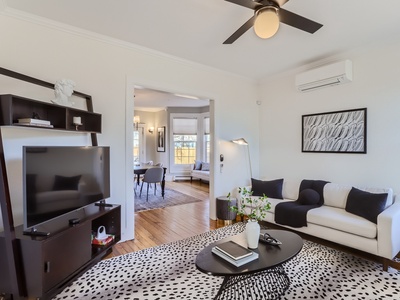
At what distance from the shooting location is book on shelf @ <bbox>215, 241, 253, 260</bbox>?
1842 millimetres

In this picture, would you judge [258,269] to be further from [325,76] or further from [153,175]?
[153,175]

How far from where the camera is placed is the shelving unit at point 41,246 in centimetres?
180

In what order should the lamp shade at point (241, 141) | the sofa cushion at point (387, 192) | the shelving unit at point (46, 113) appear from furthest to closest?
1. the lamp shade at point (241, 141)
2. the sofa cushion at point (387, 192)
3. the shelving unit at point (46, 113)

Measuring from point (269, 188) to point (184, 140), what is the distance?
17.0ft

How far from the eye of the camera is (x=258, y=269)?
5.68 ft

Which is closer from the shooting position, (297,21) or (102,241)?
(297,21)

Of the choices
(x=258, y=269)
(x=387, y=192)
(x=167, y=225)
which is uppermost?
(x=387, y=192)

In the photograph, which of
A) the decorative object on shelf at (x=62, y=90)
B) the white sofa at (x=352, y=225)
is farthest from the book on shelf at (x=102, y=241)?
the white sofa at (x=352, y=225)

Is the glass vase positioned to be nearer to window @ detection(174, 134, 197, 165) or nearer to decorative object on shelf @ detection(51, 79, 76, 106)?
decorative object on shelf @ detection(51, 79, 76, 106)

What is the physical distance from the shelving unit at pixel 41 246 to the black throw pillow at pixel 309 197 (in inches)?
110

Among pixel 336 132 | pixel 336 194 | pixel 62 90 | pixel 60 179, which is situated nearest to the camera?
pixel 60 179

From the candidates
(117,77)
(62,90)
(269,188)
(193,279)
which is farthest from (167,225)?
(62,90)

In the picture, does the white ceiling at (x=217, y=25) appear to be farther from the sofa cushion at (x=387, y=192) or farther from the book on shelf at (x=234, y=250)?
the book on shelf at (x=234, y=250)

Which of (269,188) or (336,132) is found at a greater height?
(336,132)
